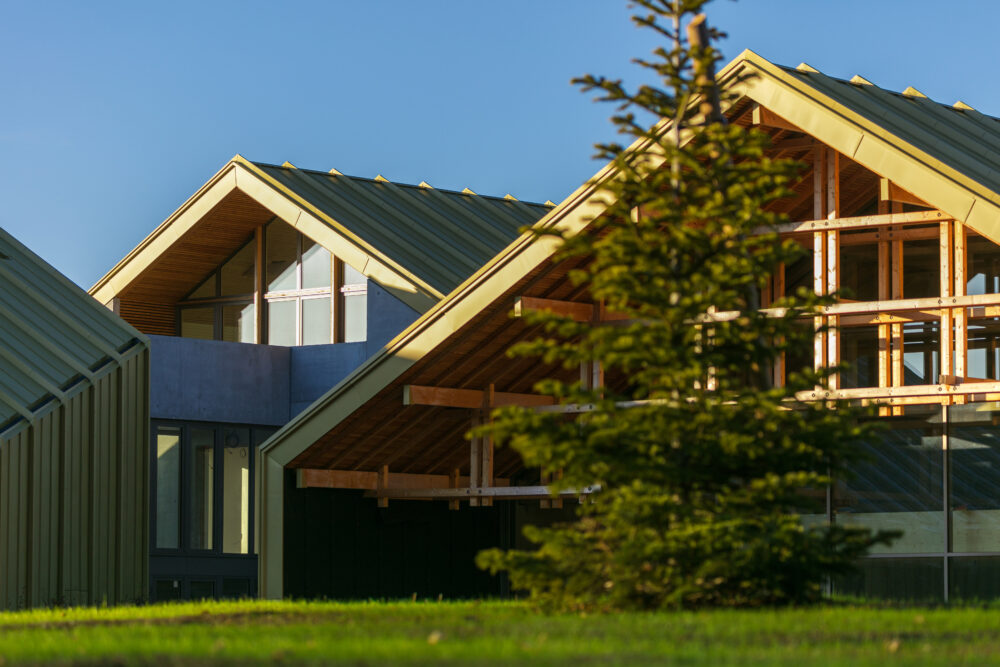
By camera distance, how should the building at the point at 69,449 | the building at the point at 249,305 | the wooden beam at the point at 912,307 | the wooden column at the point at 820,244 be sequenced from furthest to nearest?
the building at the point at 249,305
the building at the point at 69,449
the wooden column at the point at 820,244
the wooden beam at the point at 912,307

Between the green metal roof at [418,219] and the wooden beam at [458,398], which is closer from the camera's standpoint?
the wooden beam at [458,398]

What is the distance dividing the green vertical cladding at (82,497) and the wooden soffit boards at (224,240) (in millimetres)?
5235

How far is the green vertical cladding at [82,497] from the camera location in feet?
71.4

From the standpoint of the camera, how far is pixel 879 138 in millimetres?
19391

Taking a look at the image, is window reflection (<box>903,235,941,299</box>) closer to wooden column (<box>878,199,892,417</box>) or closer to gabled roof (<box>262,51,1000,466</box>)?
wooden column (<box>878,199,892,417</box>)

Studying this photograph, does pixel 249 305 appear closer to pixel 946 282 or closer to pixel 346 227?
pixel 346 227

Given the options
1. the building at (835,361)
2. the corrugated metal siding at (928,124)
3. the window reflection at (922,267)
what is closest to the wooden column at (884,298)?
the building at (835,361)

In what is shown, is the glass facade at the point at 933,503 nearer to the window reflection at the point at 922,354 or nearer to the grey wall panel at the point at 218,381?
the window reflection at the point at 922,354

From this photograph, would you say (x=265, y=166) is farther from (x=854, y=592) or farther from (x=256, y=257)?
(x=854, y=592)

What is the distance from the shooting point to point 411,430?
24.7 meters

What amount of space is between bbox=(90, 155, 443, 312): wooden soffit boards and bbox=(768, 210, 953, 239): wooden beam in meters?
8.32

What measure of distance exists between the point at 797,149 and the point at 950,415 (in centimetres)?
407

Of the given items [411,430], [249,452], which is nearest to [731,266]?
[411,430]

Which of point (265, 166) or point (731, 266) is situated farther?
point (265, 166)
